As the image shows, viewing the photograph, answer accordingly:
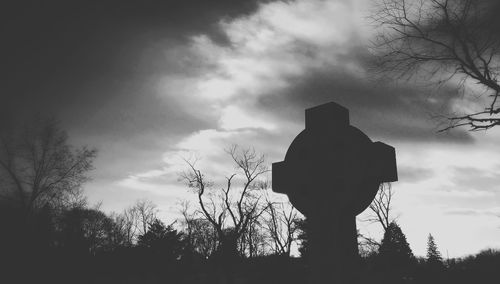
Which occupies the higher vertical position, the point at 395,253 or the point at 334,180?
the point at 334,180

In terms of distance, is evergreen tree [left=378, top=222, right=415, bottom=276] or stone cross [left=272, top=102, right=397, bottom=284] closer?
stone cross [left=272, top=102, right=397, bottom=284]

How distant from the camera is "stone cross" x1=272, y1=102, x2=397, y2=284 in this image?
2365mm

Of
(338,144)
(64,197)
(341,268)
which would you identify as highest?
(64,197)

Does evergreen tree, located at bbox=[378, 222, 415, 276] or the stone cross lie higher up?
the stone cross

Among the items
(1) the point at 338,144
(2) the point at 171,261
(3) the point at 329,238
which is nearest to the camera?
(3) the point at 329,238

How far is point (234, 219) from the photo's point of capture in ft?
79.9

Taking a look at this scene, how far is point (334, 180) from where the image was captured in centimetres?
256

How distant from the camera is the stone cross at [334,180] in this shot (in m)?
2.37

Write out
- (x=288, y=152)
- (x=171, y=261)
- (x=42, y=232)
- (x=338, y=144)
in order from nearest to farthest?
(x=338, y=144) < (x=288, y=152) < (x=42, y=232) < (x=171, y=261)

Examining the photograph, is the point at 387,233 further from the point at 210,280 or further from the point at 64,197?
the point at 64,197

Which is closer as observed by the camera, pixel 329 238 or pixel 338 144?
pixel 329 238

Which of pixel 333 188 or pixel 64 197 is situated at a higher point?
pixel 64 197

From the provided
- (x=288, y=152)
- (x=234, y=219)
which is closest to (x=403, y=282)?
(x=234, y=219)

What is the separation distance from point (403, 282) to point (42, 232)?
957 inches
